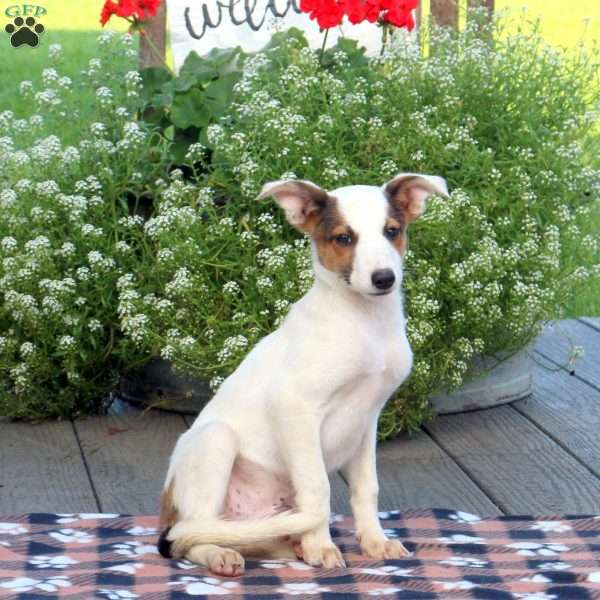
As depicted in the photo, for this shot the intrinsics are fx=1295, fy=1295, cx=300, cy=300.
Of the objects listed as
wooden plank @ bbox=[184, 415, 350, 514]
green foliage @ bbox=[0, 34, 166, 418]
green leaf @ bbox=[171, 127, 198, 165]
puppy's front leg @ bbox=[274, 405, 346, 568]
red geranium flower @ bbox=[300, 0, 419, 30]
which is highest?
red geranium flower @ bbox=[300, 0, 419, 30]

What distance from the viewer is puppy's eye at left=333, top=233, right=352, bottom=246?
10.5 ft

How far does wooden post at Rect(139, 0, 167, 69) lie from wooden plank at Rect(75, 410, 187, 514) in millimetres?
1555

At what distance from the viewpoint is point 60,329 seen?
484cm

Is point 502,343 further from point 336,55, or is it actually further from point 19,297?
point 19,297

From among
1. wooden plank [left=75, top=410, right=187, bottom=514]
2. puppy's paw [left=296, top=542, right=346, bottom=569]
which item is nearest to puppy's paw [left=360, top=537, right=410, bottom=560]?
puppy's paw [left=296, top=542, right=346, bottom=569]

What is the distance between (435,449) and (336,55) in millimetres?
1600

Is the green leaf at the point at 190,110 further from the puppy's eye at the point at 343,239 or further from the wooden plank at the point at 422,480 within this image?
the puppy's eye at the point at 343,239

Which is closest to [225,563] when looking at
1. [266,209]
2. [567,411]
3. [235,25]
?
[266,209]

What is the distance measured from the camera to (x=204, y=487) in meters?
3.27

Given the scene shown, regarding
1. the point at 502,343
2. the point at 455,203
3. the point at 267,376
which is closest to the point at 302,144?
Answer: the point at 455,203

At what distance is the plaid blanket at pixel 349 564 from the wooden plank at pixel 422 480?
280mm

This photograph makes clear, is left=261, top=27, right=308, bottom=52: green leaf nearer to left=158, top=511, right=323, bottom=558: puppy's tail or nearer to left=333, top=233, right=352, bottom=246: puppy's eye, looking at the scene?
left=333, top=233, right=352, bottom=246: puppy's eye

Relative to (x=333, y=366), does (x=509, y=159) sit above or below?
above

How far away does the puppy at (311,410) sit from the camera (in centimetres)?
322
